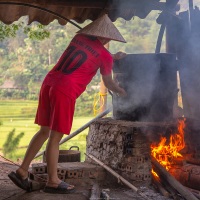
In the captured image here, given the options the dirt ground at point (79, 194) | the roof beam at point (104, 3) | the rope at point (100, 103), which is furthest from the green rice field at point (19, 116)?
the dirt ground at point (79, 194)

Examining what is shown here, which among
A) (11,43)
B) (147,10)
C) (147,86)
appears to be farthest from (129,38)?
(147,86)

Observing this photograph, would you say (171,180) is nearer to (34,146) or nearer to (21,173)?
(34,146)

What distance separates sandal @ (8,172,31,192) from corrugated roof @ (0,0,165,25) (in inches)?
117

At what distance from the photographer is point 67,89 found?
483cm

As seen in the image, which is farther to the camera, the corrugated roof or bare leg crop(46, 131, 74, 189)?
the corrugated roof

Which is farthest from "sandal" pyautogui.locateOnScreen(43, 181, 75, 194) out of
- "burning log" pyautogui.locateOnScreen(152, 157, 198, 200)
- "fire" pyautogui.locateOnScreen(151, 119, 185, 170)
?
"fire" pyautogui.locateOnScreen(151, 119, 185, 170)

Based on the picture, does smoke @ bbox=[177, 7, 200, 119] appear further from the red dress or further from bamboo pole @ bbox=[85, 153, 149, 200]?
the red dress

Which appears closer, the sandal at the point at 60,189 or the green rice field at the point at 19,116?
the sandal at the point at 60,189

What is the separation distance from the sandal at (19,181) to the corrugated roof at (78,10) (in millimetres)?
2971

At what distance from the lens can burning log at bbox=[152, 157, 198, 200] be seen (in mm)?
5000

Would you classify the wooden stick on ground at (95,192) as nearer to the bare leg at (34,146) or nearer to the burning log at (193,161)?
the bare leg at (34,146)

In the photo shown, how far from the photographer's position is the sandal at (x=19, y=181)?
5.02 metres

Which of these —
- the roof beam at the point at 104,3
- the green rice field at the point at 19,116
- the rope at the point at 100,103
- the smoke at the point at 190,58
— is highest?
the roof beam at the point at 104,3

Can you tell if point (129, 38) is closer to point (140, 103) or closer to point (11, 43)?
point (11, 43)
